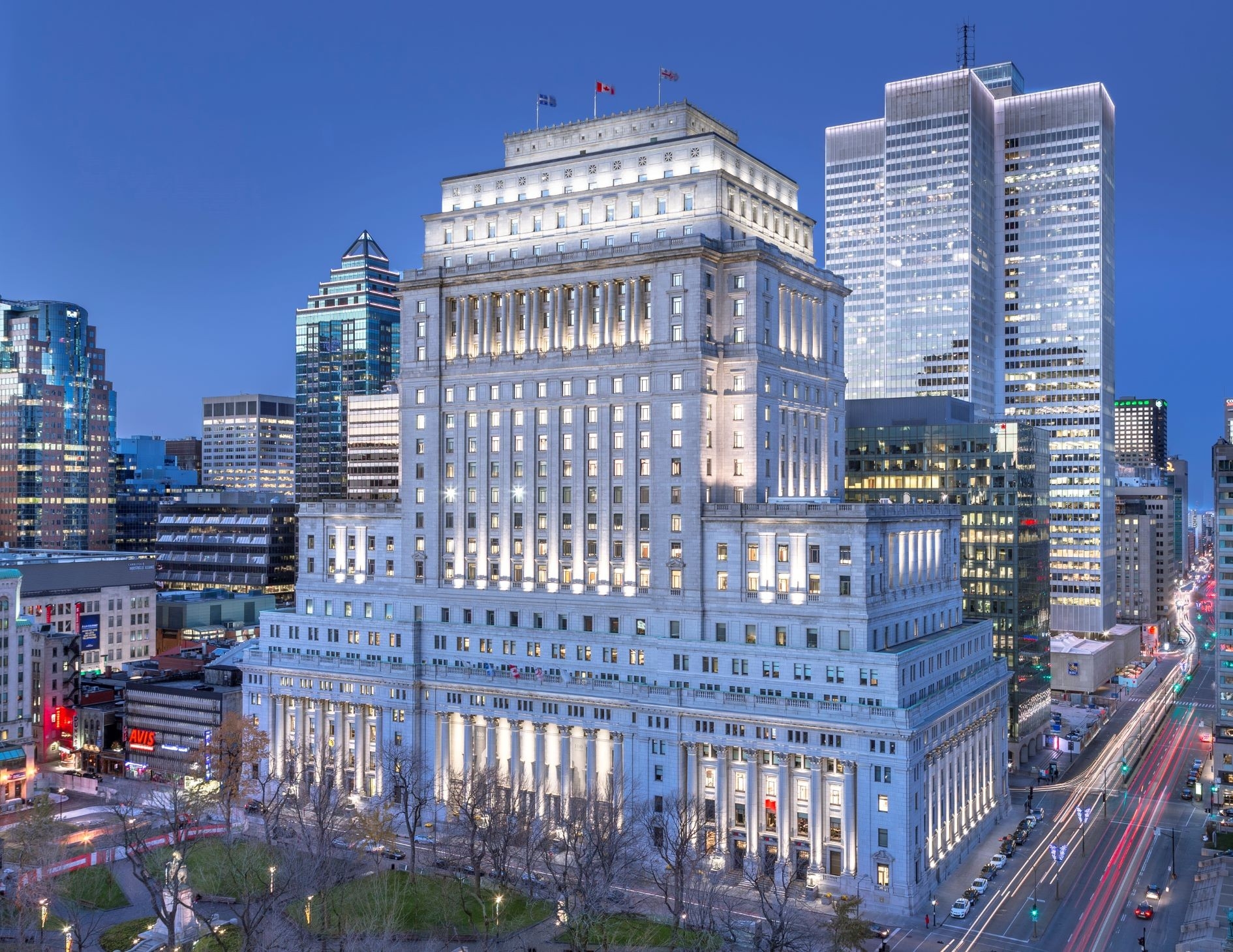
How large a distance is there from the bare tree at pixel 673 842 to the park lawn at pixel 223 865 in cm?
3757

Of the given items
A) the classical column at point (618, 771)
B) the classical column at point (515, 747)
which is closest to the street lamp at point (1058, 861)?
the classical column at point (618, 771)

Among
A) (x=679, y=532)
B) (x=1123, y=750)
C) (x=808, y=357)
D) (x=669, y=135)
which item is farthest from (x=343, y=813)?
(x=1123, y=750)

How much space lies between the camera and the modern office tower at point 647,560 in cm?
12144

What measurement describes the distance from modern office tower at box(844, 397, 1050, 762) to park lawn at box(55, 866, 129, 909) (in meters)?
111

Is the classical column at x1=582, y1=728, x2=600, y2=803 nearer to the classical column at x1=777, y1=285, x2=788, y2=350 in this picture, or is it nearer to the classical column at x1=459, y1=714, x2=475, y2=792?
the classical column at x1=459, y1=714, x2=475, y2=792

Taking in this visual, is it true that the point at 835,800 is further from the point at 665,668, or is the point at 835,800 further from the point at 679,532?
the point at 679,532

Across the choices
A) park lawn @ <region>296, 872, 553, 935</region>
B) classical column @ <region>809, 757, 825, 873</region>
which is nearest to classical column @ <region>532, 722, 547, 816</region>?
park lawn @ <region>296, 872, 553, 935</region>

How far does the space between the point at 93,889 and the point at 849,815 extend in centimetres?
7787

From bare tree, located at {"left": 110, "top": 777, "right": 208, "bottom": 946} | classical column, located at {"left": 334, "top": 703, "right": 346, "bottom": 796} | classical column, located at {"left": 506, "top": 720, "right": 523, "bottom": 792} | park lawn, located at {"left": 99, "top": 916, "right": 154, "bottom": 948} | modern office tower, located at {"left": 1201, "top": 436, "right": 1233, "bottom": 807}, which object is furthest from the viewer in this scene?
modern office tower, located at {"left": 1201, "top": 436, "right": 1233, "bottom": 807}

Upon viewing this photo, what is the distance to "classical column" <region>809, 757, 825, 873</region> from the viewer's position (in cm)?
11894

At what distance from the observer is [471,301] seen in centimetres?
14862

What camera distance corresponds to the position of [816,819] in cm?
11900

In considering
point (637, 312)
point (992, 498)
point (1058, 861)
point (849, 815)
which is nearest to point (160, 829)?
point (849, 815)

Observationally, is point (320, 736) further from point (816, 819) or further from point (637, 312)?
point (637, 312)
